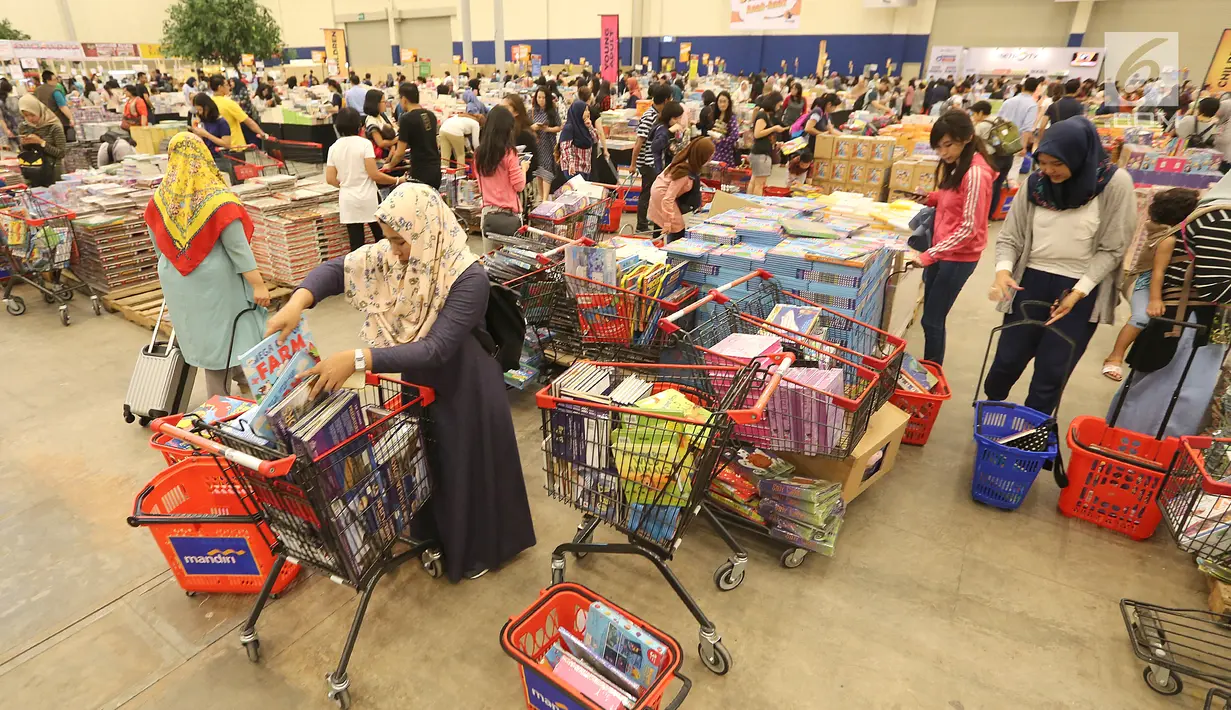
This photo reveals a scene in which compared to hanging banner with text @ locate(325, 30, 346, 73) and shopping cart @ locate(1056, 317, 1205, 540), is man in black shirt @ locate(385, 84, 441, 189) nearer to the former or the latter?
shopping cart @ locate(1056, 317, 1205, 540)

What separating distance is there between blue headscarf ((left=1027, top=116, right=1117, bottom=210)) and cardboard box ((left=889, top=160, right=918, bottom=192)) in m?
4.69

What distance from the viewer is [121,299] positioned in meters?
5.93

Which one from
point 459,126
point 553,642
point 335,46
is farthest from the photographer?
point 335,46

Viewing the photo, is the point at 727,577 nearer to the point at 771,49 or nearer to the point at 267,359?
the point at 267,359

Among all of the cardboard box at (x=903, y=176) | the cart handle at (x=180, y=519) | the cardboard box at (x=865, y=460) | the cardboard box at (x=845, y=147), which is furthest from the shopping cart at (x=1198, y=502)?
the cardboard box at (x=845, y=147)

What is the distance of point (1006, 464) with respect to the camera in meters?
3.40

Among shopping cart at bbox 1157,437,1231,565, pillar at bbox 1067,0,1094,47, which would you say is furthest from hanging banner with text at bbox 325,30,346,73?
shopping cart at bbox 1157,437,1231,565

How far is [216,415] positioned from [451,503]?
3.83 ft

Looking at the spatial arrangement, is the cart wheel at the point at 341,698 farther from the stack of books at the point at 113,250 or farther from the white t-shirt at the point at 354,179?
the stack of books at the point at 113,250

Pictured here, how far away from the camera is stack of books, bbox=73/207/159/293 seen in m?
5.88

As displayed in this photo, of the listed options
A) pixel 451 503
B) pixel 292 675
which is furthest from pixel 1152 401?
pixel 292 675

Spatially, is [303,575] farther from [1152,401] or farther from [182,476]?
[1152,401]

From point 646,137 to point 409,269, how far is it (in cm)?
604

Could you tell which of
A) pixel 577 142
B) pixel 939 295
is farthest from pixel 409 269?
pixel 577 142
